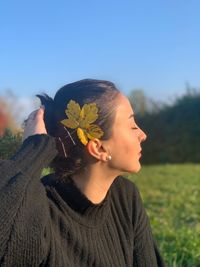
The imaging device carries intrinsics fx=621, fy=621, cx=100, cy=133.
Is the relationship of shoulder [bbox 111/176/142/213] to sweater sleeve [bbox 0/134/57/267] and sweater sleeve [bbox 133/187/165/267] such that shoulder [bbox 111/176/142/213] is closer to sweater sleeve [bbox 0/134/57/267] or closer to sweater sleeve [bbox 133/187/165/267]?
sweater sleeve [bbox 133/187/165/267]

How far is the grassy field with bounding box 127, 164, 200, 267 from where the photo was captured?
4.74 meters

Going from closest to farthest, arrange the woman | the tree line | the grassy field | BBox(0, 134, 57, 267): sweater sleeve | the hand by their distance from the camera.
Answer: BBox(0, 134, 57, 267): sweater sleeve, the woman, the hand, the grassy field, the tree line

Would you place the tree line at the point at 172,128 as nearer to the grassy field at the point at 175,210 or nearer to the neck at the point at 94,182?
the grassy field at the point at 175,210

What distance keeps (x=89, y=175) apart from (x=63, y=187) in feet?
0.41

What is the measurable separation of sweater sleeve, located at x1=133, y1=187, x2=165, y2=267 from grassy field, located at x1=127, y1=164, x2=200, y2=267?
1.14 meters

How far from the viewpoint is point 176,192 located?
35.1 ft

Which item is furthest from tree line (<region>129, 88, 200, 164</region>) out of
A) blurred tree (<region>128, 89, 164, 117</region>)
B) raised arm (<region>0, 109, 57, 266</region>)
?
raised arm (<region>0, 109, 57, 266</region>)

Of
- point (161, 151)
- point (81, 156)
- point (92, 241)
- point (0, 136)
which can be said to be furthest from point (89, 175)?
point (161, 151)

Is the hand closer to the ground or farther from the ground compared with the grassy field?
farther from the ground

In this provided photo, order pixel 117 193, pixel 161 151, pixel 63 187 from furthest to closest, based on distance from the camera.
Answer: pixel 161 151 → pixel 117 193 → pixel 63 187

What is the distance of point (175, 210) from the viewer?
28.7 ft

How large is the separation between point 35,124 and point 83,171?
0.30 meters

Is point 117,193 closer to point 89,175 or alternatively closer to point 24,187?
point 89,175

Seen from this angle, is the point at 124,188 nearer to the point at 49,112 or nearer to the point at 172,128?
the point at 49,112
